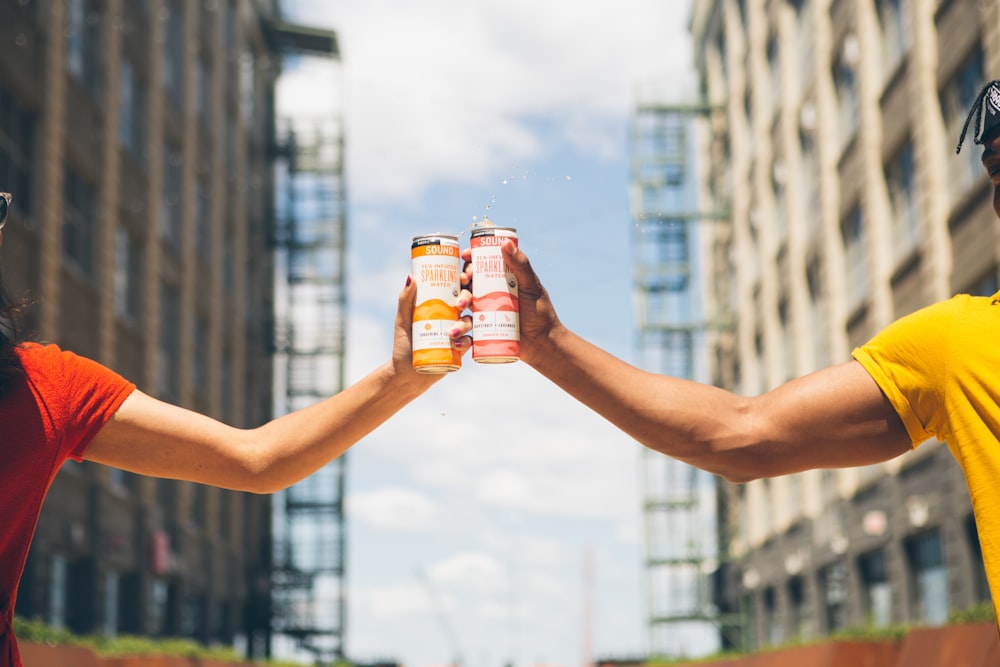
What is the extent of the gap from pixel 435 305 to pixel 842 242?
32817 millimetres

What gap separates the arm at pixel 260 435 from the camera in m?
3.65

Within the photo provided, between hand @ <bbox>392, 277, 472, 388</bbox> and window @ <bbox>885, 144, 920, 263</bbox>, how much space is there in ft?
84.2

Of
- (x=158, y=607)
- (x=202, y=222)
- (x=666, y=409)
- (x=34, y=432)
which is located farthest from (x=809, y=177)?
(x=34, y=432)

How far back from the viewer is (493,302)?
3832 mm

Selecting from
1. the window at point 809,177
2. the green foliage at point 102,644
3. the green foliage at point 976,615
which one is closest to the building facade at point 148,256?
the green foliage at point 102,644

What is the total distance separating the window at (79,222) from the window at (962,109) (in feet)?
60.0

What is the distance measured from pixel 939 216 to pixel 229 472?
2429cm

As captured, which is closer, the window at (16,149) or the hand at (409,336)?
the hand at (409,336)

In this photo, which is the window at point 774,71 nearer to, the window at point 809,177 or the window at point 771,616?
the window at point 809,177

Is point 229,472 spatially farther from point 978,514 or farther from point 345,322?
point 345,322

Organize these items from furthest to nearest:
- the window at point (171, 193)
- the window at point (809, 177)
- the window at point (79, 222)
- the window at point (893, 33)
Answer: the window at point (171, 193) < the window at point (809, 177) < the window at point (79, 222) < the window at point (893, 33)

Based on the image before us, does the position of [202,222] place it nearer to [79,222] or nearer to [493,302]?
[79,222]

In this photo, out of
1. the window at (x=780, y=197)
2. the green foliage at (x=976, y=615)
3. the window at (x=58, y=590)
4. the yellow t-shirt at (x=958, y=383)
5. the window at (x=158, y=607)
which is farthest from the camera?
the window at (x=780, y=197)

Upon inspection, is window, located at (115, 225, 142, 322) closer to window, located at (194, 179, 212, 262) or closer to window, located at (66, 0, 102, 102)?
window, located at (66, 0, 102, 102)
